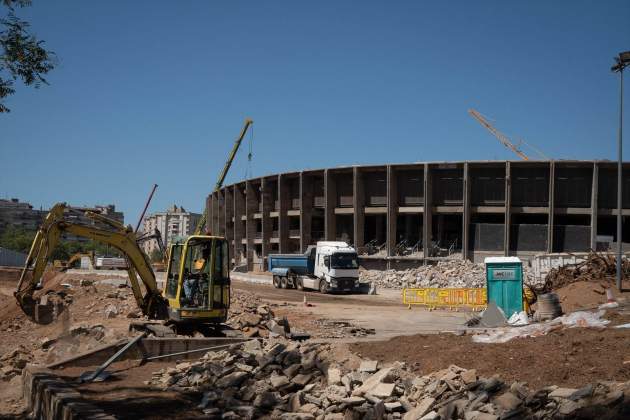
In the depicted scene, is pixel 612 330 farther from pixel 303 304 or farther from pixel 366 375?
pixel 303 304

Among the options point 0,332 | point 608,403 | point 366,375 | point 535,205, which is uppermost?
point 535,205

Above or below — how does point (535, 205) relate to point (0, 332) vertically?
above

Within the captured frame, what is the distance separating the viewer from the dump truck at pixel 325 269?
37375mm

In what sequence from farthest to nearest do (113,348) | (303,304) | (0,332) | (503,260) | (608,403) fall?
1. (303,304)
2. (0,332)
3. (503,260)
4. (113,348)
5. (608,403)

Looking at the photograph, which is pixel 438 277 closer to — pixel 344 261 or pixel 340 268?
pixel 344 261

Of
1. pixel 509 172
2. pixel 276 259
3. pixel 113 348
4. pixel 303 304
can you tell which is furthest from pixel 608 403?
pixel 509 172

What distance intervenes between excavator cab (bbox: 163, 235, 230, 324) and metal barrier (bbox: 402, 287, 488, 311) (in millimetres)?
14879

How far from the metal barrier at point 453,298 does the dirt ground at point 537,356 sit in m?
15.9

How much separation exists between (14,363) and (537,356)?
501 inches

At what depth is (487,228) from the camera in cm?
5194

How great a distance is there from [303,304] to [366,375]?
20.0 metres

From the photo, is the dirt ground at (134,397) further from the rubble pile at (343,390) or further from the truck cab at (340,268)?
the truck cab at (340,268)

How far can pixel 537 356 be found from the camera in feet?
31.3

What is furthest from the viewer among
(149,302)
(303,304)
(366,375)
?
(303,304)
